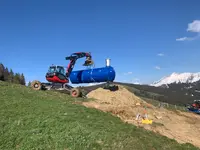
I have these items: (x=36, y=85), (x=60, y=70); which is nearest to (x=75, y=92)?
(x=60, y=70)

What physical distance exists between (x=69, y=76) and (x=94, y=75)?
4662mm

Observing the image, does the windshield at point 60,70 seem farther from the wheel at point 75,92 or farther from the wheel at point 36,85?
the wheel at point 75,92

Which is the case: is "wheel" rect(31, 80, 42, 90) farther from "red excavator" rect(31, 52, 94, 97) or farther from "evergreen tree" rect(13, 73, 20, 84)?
"evergreen tree" rect(13, 73, 20, 84)

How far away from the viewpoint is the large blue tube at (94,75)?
32125 millimetres

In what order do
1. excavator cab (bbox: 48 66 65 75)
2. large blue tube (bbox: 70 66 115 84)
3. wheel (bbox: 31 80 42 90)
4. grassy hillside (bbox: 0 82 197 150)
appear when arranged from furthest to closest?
excavator cab (bbox: 48 66 65 75) → wheel (bbox: 31 80 42 90) → large blue tube (bbox: 70 66 115 84) → grassy hillside (bbox: 0 82 197 150)

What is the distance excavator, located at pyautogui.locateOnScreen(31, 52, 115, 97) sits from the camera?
3238 centimetres

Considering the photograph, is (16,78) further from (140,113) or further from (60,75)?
(140,113)

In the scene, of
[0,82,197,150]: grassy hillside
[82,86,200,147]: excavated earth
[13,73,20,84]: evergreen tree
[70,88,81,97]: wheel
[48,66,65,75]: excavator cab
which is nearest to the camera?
[0,82,197,150]: grassy hillside

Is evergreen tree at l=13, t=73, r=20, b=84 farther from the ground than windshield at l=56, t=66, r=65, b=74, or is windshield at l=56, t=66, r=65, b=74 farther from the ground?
evergreen tree at l=13, t=73, r=20, b=84

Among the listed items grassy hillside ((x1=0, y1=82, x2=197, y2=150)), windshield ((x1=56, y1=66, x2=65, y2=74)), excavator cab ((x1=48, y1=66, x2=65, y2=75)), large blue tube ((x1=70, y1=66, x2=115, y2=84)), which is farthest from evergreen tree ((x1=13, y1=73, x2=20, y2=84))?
grassy hillside ((x1=0, y1=82, x2=197, y2=150))

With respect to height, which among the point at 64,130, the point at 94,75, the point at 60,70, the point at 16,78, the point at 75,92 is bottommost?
the point at 64,130

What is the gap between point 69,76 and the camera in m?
36.1

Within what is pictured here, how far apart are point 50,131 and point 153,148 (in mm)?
6620

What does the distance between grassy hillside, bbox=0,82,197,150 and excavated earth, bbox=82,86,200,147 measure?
3362 mm
